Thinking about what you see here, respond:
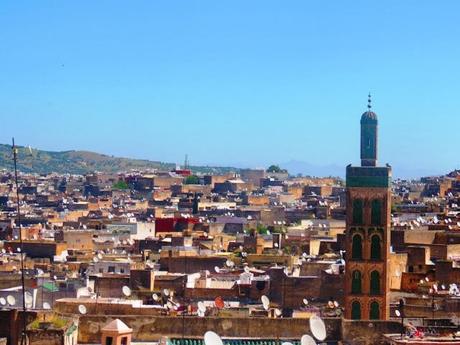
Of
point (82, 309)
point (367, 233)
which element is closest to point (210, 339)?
point (82, 309)

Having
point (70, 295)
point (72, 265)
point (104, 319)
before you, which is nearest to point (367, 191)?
point (70, 295)

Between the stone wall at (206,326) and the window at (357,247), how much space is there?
937 cm

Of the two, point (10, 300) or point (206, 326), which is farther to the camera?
point (10, 300)

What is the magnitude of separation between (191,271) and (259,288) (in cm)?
630

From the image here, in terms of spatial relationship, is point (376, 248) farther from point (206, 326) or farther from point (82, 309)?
Answer: point (206, 326)

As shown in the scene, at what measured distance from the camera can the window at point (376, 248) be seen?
36094mm

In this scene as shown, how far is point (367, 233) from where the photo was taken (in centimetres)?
3616

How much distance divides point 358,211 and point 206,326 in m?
10.6

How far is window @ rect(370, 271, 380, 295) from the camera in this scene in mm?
35688

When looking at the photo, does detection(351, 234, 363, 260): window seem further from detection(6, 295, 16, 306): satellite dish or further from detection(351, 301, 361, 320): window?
detection(6, 295, 16, 306): satellite dish

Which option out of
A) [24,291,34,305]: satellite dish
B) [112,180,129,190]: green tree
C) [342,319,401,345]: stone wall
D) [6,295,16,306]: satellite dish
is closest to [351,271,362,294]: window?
[24,291,34,305]: satellite dish

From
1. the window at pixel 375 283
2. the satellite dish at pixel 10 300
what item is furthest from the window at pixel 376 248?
the satellite dish at pixel 10 300

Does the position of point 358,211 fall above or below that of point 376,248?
above

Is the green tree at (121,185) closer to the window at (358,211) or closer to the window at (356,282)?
the window at (358,211)
